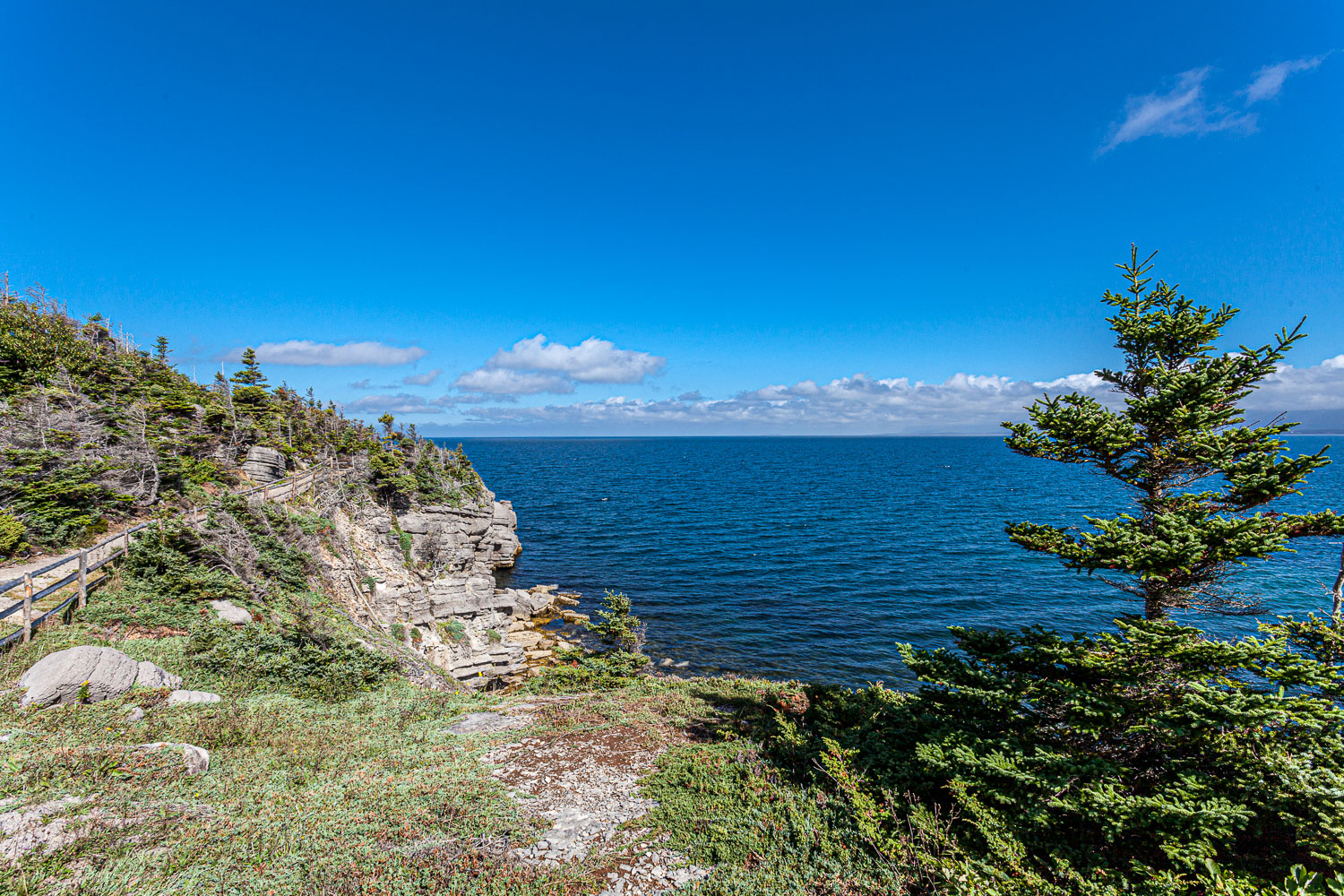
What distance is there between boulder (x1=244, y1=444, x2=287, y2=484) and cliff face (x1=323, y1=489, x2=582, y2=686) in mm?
4974

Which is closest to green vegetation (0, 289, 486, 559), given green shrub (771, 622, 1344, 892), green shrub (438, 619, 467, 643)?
green shrub (438, 619, 467, 643)

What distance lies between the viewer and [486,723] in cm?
1270

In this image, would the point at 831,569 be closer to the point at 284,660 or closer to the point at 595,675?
the point at 595,675

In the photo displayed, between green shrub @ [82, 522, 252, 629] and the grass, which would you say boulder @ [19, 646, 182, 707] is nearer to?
the grass

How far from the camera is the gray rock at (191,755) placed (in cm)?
840

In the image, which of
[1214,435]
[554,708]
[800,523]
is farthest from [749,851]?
[800,523]

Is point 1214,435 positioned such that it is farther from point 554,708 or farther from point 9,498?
point 9,498

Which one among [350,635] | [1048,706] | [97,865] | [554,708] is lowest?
[554,708]

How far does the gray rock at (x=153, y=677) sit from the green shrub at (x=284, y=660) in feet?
3.06

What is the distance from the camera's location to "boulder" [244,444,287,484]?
2858cm

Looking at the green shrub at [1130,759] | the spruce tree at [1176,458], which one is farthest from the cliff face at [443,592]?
the spruce tree at [1176,458]

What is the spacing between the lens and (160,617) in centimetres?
1355

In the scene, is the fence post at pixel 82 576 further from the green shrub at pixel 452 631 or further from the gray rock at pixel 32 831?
the green shrub at pixel 452 631

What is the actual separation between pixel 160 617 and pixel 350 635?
15.1ft
